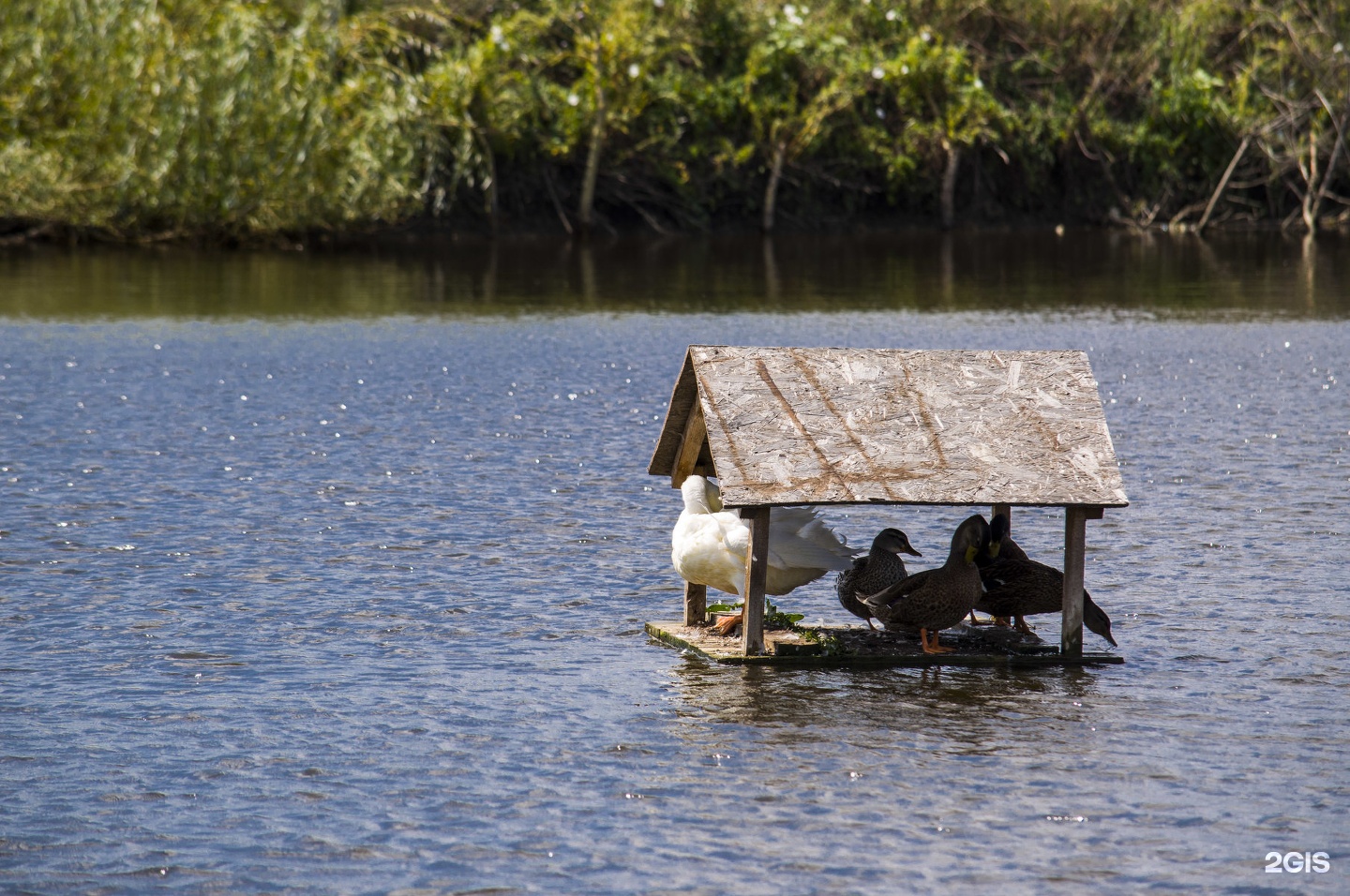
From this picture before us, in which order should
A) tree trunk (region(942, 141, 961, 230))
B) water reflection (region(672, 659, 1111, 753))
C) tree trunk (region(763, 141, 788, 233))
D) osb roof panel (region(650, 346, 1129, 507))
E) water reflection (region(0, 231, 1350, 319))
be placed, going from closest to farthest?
water reflection (region(672, 659, 1111, 753))
osb roof panel (region(650, 346, 1129, 507))
water reflection (region(0, 231, 1350, 319))
tree trunk (region(763, 141, 788, 233))
tree trunk (region(942, 141, 961, 230))

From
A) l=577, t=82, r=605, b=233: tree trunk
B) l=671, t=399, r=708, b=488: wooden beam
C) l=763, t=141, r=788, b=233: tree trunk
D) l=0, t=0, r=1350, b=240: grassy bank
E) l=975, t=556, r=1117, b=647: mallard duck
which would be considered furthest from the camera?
l=763, t=141, r=788, b=233: tree trunk

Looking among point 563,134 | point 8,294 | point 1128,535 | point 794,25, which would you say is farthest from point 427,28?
point 1128,535

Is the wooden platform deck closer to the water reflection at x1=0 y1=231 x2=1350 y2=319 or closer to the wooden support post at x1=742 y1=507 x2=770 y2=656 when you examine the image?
the wooden support post at x1=742 y1=507 x2=770 y2=656

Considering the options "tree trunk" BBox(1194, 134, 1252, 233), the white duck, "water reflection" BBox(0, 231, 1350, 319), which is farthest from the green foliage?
the white duck

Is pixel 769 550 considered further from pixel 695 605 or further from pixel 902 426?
pixel 902 426

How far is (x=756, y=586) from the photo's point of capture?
999 cm

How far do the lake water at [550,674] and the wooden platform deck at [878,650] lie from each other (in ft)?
0.53

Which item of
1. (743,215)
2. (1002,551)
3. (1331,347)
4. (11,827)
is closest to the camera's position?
(11,827)

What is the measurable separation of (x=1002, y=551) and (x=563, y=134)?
129 ft

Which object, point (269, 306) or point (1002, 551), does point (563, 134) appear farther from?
point (1002, 551)

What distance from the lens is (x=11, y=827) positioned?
755 centimetres

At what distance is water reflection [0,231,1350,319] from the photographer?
30781 millimetres

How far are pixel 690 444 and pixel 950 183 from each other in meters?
43.8

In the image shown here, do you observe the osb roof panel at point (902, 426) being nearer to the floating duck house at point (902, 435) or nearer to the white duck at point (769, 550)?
the floating duck house at point (902, 435)
